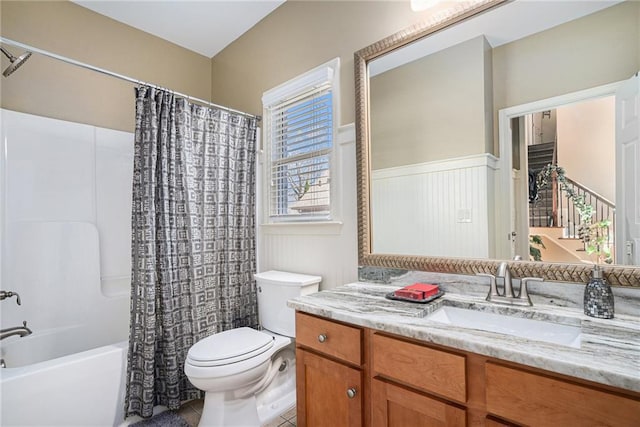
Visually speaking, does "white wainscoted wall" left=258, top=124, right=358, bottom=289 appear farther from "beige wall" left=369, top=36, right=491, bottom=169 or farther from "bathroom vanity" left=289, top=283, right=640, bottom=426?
"bathroom vanity" left=289, top=283, right=640, bottom=426

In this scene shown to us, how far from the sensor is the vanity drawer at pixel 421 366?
890 mm

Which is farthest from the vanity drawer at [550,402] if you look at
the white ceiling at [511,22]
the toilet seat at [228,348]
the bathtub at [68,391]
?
the bathtub at [68,391]

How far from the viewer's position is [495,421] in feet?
2.72

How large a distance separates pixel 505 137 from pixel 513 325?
0.73 metres

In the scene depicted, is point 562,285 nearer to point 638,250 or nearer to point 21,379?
point 638,250

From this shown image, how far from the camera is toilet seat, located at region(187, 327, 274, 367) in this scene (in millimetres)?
1489

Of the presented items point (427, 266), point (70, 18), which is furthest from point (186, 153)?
point (427, 266)

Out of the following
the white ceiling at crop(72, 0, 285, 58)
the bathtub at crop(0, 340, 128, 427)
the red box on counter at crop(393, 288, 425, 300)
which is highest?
the white ceiling at crop(72, 0, 285, 58)

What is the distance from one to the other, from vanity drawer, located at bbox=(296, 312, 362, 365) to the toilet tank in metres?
0.53

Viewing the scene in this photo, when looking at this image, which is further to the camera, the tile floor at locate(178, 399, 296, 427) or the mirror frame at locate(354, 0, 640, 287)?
the tile floor at locate(178, 399, 296, 427)

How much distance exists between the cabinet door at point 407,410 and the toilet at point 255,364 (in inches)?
29.0

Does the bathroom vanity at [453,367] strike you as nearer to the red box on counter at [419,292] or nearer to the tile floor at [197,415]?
the red box on counter at [419,292]

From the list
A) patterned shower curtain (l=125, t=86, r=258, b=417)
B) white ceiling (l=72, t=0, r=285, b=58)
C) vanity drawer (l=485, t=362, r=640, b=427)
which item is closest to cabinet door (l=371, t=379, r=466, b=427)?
vanity drawer (l=485, t=362, r=640, b=427)

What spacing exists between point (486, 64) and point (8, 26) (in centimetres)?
282
